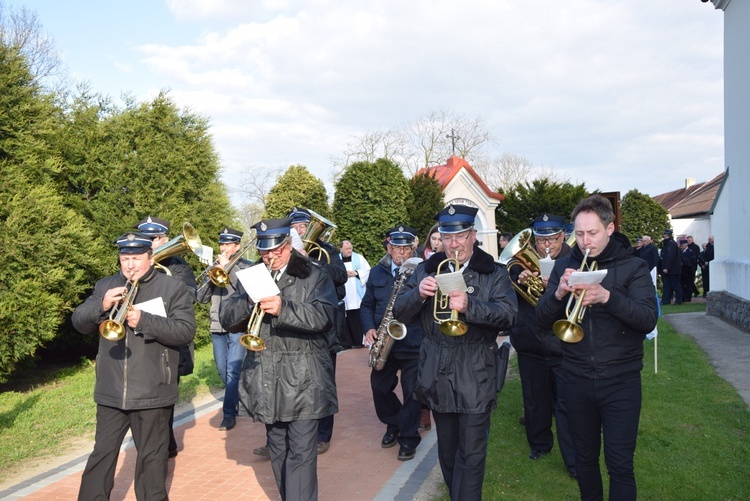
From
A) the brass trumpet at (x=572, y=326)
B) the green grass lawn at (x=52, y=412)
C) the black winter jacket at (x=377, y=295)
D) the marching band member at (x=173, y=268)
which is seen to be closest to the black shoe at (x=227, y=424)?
the marching band member at (x=173, y=268)

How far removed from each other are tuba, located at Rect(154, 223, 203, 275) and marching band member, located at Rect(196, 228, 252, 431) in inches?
15.8

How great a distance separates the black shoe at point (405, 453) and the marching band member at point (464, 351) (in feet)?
5.64

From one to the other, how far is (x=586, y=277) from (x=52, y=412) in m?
7.13

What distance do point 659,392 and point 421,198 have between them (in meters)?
16.2

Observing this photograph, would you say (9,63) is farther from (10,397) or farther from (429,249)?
(429,249)

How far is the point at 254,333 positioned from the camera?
14.6 feet

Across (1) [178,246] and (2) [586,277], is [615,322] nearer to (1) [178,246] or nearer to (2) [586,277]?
(2) [586,277]

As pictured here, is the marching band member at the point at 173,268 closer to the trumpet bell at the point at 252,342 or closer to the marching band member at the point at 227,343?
the marching band member at the point at 227,343

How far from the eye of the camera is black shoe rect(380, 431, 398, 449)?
22.6ft

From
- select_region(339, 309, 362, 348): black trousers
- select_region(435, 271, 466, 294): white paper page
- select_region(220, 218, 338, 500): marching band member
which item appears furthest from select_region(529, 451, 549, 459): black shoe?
select_region(435, 271, 466, 294): white paper page

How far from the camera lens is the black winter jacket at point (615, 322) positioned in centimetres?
414

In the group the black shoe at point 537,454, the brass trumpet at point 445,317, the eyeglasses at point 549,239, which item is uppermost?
the eyeglasses at point 549,239

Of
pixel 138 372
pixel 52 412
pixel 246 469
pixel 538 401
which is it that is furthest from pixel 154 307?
pixel 52 412

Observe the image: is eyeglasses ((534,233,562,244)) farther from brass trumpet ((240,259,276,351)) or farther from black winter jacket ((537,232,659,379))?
brass trumpet ((240,259,276,351))
